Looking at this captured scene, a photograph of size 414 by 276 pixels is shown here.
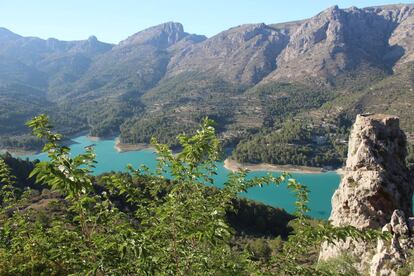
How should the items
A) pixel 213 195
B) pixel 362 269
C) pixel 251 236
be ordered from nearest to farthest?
pixel 213 195, pixel 362 269, pixel 251 236

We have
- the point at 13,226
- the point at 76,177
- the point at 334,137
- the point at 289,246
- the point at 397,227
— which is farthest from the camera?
the point at 334,137

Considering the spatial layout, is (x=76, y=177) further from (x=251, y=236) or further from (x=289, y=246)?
(x=251, y=236)

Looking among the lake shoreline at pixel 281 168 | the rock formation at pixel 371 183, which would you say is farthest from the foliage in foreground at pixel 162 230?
the lake shoreline at pixel 281 168

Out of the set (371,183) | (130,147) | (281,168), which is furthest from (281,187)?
(371,183)

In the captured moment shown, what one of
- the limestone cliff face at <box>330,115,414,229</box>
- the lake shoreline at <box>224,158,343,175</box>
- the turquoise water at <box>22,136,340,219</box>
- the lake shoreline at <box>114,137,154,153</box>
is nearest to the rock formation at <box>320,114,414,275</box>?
the limestone cliff face at <box>330,115,414,229</box>

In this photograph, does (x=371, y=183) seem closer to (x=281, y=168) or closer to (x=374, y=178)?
(x=374, y=178)

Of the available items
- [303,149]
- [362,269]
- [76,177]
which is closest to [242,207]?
[362,269]

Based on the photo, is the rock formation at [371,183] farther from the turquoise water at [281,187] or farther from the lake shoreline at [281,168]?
the lake shoreline at [281,168]
